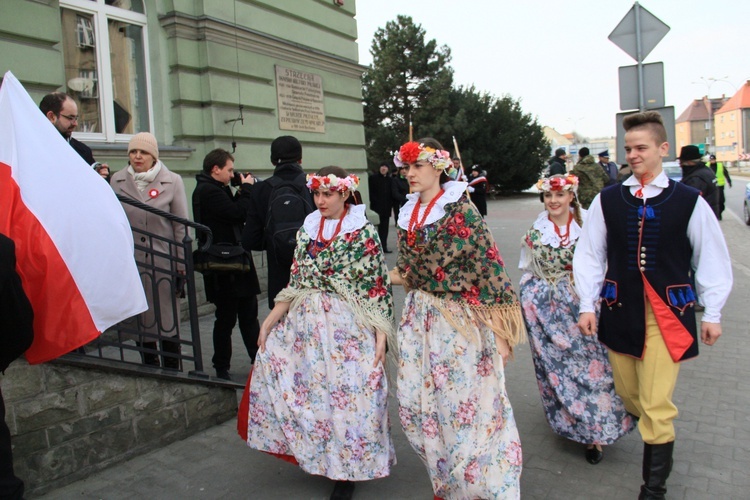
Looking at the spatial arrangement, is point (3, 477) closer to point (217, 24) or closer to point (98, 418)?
point (98, 418)

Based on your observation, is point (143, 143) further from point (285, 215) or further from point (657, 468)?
point (657, 468)

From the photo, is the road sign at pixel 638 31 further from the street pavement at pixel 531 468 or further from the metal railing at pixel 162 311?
the metal railing at pixel 162 311

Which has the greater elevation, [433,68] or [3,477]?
[433,68]

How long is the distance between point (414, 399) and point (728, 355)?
3978 millimetres

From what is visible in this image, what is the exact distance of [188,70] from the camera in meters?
7.96

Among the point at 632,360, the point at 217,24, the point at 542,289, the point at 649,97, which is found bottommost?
the point at 632,360

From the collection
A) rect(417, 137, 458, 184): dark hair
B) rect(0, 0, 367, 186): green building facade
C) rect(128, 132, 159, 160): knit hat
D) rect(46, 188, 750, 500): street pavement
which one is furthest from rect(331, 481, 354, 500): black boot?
rect(0, 0, 367, 186): green building facade

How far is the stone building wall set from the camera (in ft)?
11.1

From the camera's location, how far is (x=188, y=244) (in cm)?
446

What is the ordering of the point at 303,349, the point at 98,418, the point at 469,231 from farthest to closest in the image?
the point at 98,418
the point at 303,349
the point at 469,231

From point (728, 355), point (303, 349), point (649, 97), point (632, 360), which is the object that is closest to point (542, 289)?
point (632, 360)

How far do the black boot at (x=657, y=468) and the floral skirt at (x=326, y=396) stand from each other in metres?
1.32

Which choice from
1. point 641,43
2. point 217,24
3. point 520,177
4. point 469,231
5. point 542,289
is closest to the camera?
point 469,231

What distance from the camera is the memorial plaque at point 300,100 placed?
371 inches
